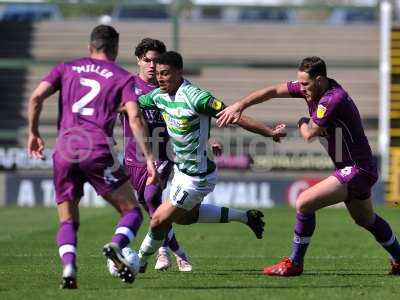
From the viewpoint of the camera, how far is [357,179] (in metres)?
9.46

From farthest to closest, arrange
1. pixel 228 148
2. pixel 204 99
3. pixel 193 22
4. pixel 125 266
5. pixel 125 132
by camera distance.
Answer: pixel 193 22, pixel 228 148, pixel 125 132, pixel 204 99, pixel 125 266

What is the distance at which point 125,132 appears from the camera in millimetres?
10695

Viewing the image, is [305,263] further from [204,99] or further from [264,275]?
[204,99]

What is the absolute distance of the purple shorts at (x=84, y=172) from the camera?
324 inches

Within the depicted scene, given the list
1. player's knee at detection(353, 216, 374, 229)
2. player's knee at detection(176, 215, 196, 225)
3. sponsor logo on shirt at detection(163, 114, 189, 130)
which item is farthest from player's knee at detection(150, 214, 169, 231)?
player's knee at detection(353, 216, 374, 229)

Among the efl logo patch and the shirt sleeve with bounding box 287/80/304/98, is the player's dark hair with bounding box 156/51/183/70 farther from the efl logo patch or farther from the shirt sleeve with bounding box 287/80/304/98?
the shirt sleeve with bounding box 287/80/304/98

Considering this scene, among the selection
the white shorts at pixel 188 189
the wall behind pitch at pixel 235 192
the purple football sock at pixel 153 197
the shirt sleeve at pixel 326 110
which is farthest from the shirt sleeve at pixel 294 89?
the wall behind pitch at pixel 235 192

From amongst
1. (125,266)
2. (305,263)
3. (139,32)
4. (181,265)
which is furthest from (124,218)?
(139,32)

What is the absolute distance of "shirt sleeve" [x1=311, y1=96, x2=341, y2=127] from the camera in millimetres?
9266

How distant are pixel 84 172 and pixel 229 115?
4.62 feet

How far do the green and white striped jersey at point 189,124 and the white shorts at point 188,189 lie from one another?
2.3 inches

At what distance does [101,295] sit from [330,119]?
108 inches

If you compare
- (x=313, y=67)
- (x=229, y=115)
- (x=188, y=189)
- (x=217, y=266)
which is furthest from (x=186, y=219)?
(x=313, y=67)

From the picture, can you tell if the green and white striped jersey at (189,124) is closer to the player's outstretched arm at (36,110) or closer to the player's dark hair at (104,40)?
the player's dark hair at (104,40)
